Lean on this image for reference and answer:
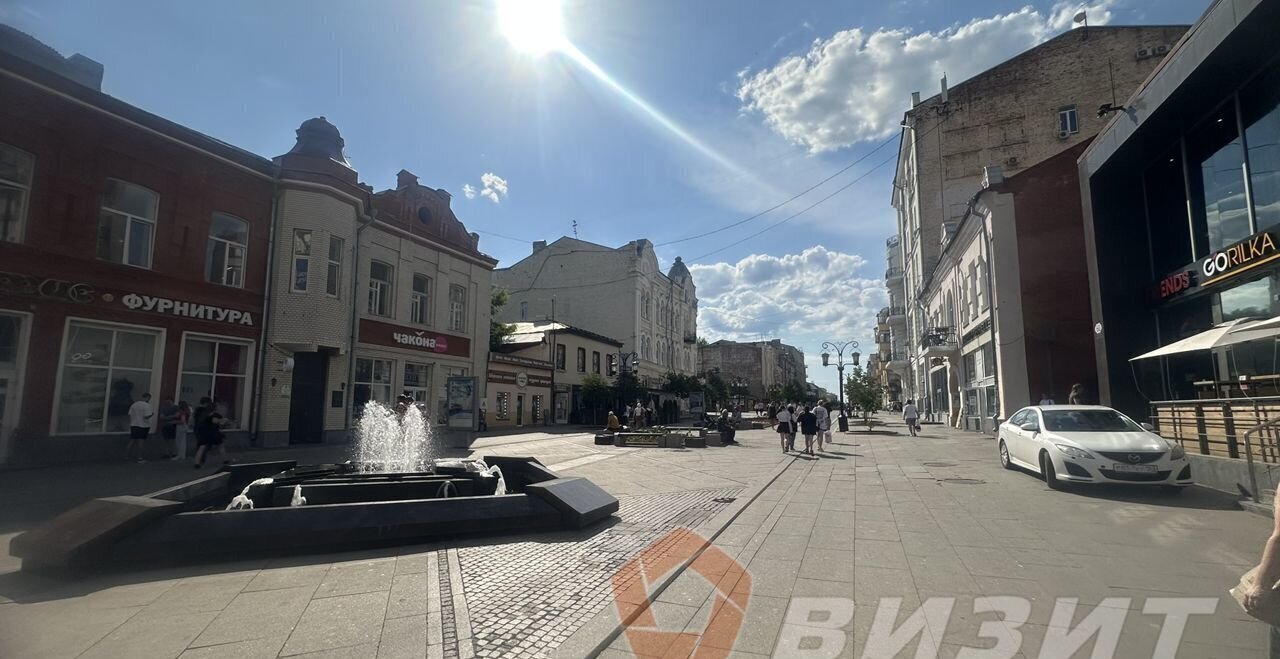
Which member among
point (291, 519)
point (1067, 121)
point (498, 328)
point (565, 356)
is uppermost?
point (1067, 121)

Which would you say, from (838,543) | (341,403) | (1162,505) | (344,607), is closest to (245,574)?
(344,607)

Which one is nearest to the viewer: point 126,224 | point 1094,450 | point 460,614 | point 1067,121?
point 460,614

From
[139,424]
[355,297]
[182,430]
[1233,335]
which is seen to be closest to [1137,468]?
[1233,335]

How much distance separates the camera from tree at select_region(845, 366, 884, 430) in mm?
40438

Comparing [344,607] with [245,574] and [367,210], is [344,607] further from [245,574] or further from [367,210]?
[367,210]

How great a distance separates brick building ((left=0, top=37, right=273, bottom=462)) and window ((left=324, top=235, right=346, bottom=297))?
252cm

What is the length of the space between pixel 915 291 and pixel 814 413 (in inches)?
1280

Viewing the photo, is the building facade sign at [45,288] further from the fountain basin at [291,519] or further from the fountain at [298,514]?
the fountain basin at [291,519]

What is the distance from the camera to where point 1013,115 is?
118ft

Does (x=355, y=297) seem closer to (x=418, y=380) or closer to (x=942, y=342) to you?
(x=418, y=380)

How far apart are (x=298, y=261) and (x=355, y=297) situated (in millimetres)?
2865

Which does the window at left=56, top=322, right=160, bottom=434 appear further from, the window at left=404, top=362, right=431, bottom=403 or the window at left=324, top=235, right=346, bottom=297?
the window at left=404, top=362, right=431, bottom=403

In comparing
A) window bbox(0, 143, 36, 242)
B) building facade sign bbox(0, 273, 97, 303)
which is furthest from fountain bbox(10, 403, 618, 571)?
window bbox(0, 143, 36, 242)

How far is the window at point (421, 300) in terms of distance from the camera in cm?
2697
